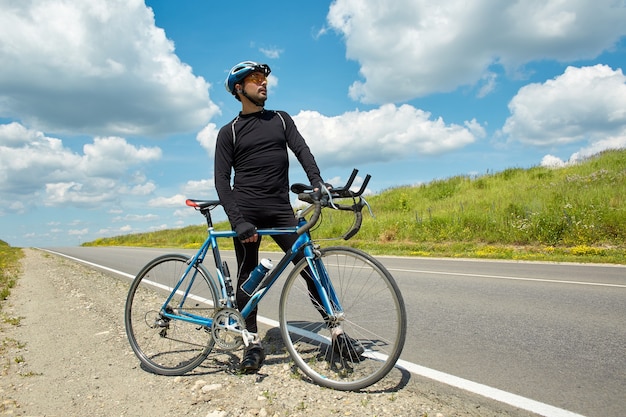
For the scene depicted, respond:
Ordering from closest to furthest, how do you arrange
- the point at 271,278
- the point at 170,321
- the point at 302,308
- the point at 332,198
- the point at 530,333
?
the point at 332,198 → the point at 271,278 → the point at 170,321 → the point at 302,308 → the point at 530,333

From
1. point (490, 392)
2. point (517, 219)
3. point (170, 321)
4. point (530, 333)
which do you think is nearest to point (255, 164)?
point (170, 321)

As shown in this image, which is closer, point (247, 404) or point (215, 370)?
point (247, 404)

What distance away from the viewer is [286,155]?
12.1ft

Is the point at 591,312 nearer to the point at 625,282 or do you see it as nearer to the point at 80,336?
the point at 625,282

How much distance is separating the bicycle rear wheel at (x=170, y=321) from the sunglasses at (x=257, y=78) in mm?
1720

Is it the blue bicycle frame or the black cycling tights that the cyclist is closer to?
the black cycling tights

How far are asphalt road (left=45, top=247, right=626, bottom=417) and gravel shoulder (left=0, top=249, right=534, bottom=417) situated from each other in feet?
1.61

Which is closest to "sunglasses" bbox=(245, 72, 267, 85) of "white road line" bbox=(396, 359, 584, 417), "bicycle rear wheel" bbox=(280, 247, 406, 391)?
"bicycle rear wheel" bbox=(280, 247, 406, 391)

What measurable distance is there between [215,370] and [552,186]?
17.1 meters

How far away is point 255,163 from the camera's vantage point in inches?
140

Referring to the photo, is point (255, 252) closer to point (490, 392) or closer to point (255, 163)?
point (255, 163)

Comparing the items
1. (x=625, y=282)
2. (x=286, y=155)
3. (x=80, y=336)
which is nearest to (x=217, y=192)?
(x=286, y=155)

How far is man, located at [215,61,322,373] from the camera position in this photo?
11.6 feet

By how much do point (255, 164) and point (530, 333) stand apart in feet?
10.9
